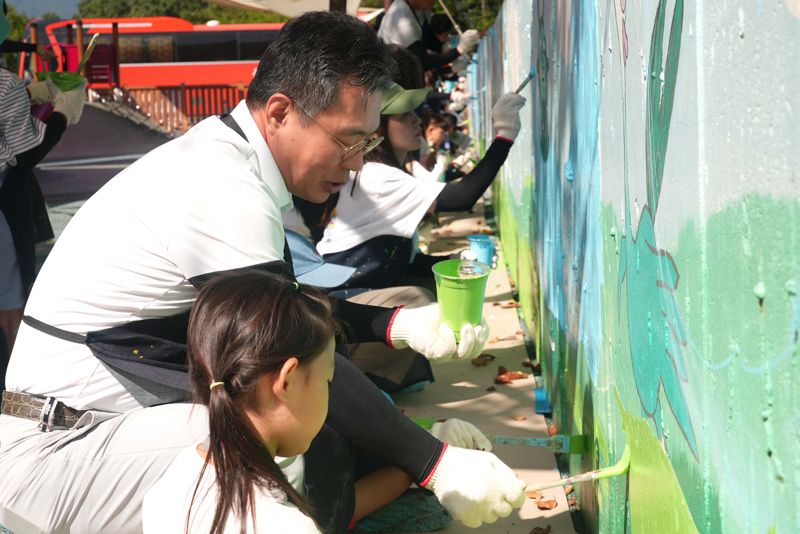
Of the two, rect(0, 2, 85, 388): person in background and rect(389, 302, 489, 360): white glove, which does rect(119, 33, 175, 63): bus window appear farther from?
rect(389, 302, 489, 360): white glove

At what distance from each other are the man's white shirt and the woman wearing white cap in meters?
1.93

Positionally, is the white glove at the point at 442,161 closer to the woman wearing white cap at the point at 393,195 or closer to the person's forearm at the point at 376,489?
the woman wearing white cap at the point at 393,195

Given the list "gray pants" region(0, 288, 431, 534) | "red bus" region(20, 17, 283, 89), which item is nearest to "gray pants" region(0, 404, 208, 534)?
"gray pants" region(0, 288, 431, 534)

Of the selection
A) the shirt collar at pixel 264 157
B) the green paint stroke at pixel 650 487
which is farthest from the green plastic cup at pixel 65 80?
the green paint stroke at pixel 650 487

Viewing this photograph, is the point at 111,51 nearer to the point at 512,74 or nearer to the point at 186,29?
the point at 186,29

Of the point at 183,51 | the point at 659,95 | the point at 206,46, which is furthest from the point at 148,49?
the point at 659,95

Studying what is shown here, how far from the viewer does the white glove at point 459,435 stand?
3.16 metres

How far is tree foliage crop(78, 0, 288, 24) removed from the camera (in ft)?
162

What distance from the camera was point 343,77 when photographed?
2668 millimetres

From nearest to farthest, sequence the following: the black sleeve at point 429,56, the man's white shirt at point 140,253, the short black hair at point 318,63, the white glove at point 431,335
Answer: the man's white shirt at point 140,253, the short black hair at point 318,63, the white glove at point 431,335, the black sleeve at point 429,56

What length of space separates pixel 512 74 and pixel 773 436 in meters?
6.00

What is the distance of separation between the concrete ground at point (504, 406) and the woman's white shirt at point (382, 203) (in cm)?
87

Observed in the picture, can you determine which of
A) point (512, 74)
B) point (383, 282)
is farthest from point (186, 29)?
point (383, 282)

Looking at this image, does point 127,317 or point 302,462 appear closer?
point 127,317
